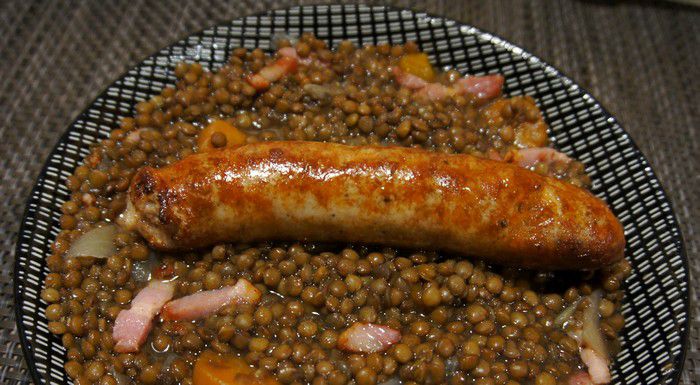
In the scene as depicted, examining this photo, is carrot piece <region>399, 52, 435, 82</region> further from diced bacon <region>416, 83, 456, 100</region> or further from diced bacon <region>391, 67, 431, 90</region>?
diced bacon <region>416, 83, 456, 100</region>

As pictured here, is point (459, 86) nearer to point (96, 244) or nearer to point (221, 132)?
point (221, 132)

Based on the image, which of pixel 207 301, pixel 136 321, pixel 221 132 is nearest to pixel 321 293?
pixel 207 301

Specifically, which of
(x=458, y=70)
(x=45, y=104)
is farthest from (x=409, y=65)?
(x=45, y=104)

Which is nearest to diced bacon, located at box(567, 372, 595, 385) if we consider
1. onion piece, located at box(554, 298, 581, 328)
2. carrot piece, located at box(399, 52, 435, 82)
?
onion piece, located at box(554, 298, 581, 328)

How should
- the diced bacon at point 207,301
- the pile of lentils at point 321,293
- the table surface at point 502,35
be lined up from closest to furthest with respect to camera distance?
the pile of lentils at point 321,293, the diced bacon at point 207,301, the table surface at point 502,35

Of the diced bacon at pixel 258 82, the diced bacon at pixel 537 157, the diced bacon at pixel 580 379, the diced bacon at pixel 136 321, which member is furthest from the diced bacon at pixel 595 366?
the diced bacon at pixel 258 82

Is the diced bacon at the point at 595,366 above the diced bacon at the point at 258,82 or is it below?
below

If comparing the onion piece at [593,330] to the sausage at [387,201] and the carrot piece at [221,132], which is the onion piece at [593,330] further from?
the carrot piece at [221,132]
